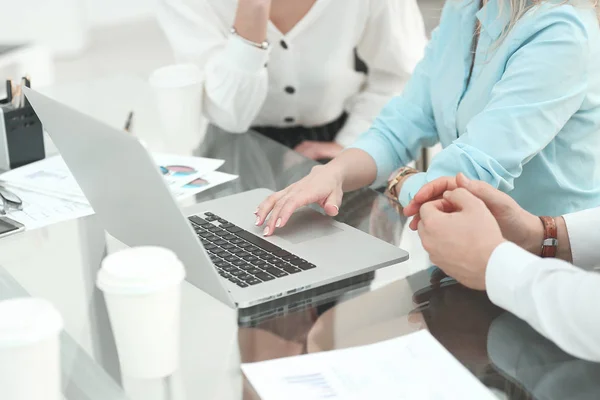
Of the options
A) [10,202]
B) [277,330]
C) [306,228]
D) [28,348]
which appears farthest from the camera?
[10,202]

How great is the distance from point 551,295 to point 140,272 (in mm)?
417

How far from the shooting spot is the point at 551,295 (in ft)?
2.78

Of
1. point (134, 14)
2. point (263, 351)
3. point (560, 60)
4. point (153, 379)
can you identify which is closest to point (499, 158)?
point (560, 60)

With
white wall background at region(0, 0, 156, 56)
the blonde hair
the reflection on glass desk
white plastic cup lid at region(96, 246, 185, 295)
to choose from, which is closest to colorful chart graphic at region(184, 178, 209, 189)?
the reflection on glass desk

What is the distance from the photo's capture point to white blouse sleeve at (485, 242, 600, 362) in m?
0.82

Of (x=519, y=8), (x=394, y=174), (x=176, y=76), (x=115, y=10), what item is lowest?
(x=115, y=10)

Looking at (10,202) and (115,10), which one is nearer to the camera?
(10,202)

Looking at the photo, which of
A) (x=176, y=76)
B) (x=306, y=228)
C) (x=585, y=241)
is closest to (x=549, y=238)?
(x=585, y=241)

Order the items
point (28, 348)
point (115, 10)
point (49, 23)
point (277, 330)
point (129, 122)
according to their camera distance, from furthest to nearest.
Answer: point (115, 10), point (49, 23), point (129, 122), point (277, 330), point (28, 348)

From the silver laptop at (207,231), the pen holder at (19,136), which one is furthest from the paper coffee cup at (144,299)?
the pen holder at (19,136)

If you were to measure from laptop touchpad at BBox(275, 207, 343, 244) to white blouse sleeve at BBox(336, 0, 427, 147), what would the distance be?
0.85m

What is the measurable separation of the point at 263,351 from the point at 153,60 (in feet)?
14.0

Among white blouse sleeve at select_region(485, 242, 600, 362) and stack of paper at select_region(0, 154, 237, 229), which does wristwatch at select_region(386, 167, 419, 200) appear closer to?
stack of paper at select_region(0, 154, 237, 229)

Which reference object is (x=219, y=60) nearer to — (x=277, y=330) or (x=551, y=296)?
(x=277, y=330)
